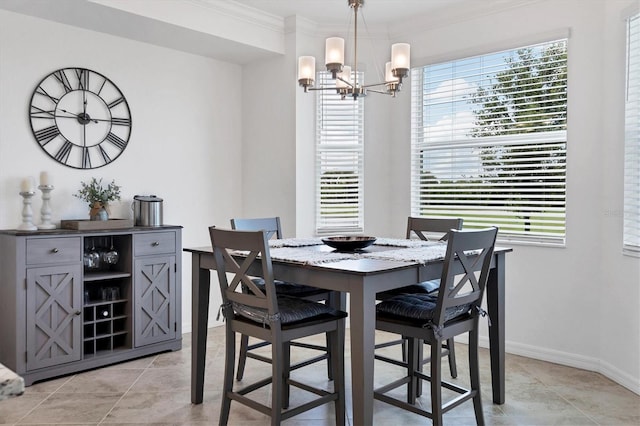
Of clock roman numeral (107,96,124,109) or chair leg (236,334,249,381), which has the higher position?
clock roman numeral (107,96,124,109)

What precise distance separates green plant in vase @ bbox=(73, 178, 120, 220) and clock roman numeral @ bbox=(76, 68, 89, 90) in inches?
27.3

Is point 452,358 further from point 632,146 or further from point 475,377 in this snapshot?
point 632,146

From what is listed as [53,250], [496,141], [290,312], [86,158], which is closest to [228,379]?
[290,312]

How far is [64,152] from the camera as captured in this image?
3787 millimetres

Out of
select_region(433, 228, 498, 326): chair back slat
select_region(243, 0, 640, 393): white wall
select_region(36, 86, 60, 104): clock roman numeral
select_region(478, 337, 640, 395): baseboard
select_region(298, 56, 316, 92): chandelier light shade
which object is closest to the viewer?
select_region(433, 228, 498, 326): chair back slat

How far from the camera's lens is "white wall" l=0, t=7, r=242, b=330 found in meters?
3.55

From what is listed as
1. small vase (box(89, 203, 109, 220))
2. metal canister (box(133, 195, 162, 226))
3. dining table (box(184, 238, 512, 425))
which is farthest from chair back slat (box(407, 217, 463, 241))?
small vase (box(89, 203, 109, 220))

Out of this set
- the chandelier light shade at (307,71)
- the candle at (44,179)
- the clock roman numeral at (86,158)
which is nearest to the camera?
the chandelier light shade at (307,71)

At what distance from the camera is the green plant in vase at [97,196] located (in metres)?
3.75

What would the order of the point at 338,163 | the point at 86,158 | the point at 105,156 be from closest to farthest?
the point at 86,158 → the point at 105,156 → the point at 338,163

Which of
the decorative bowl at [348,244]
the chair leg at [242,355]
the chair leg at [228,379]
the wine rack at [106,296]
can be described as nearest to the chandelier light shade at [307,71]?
the decorative bowl at [348,244]

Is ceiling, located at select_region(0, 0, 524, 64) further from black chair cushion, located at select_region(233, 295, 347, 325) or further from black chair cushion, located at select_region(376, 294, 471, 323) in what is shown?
black chair cushion, located at select_region(376, 294, 471, 323)

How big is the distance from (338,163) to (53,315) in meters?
2.58

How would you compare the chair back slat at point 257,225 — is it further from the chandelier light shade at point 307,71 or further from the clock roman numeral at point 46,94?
the clock roman numeral at point 46,94
